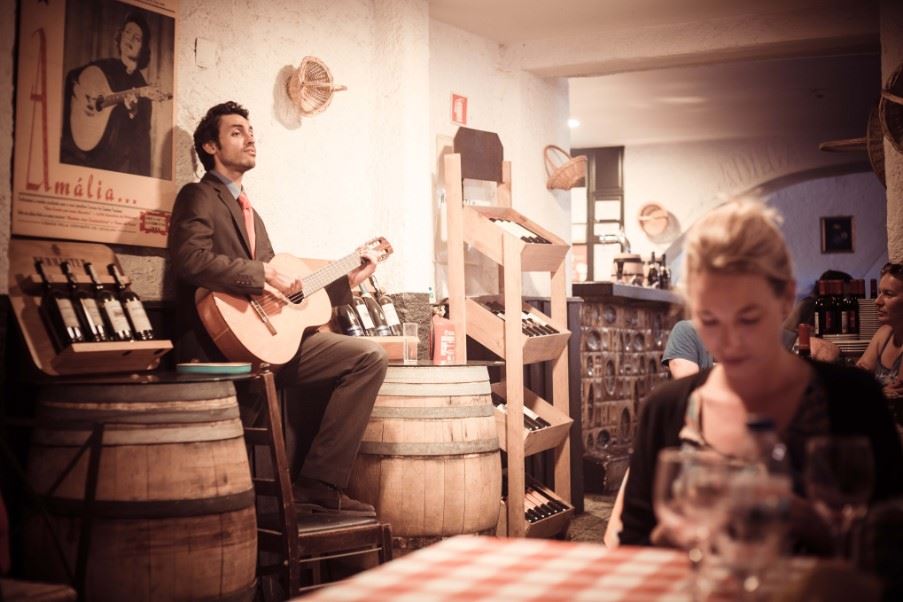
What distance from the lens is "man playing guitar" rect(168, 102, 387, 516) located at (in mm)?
3785

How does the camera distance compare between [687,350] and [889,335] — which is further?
[687,350]

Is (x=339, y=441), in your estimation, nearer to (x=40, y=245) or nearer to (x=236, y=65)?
(x=40, y=245)

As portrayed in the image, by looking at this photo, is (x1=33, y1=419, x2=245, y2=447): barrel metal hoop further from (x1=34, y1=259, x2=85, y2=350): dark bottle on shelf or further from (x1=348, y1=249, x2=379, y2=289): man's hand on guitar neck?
(x1=348, y1=249, x2=379, y2=289): man's hand on guitar neck

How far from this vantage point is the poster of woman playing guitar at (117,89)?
149 inches

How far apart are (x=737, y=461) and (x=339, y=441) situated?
2838 millimetres

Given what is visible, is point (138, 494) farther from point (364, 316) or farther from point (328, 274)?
point (364, 316)

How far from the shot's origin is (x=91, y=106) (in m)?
3.85

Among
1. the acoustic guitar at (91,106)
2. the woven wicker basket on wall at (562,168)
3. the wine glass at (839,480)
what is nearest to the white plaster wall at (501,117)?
the woven wicker basket on wall at (562,168)

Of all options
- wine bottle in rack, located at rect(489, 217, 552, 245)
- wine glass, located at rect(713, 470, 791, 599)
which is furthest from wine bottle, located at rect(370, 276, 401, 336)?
wine glass, located at rect(713, 470, 791, 599)

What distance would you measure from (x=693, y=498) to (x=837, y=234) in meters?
13.5

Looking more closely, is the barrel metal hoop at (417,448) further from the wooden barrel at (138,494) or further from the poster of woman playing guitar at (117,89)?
the poster of woman playing guitar at (117,89)

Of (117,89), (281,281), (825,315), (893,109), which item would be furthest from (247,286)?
(893,109)

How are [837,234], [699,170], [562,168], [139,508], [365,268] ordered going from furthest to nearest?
[837,234] → [699,170] → [562,168] → [365,268] → [139,508]

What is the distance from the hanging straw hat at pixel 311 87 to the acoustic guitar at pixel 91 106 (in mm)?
1048
